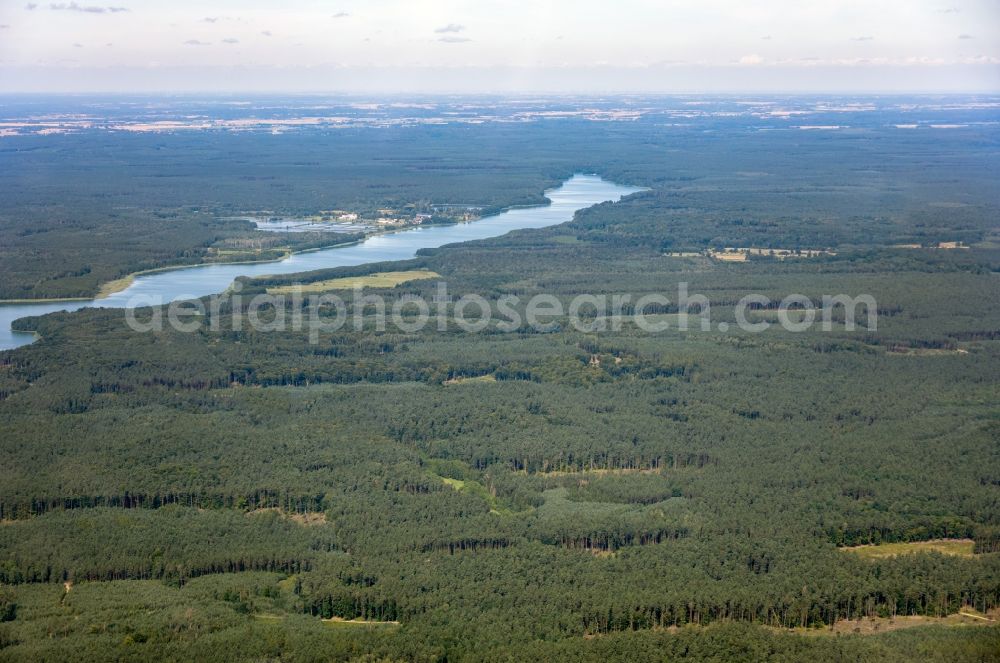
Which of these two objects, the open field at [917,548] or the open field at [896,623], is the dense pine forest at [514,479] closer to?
the open field at [896,623]

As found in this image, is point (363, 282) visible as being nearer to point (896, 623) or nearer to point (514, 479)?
point (514, 479)

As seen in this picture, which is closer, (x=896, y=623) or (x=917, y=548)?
(x=896, y=623)

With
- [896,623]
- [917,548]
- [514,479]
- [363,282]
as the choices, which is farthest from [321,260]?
[896,623]

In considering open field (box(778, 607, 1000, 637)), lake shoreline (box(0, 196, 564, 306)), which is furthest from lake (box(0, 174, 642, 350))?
open field (box(778, 607, 1000, 637))

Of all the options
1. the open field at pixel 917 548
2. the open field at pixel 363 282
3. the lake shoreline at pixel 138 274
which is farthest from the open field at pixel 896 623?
the lake shoreline at pixel 138 274

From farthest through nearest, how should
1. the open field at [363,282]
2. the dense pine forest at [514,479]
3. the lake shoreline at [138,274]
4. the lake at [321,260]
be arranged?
the open field at [363,282] → the lake shoreline at [138,274] → the lake at [321,260] → the dense pine forest at [514,479]

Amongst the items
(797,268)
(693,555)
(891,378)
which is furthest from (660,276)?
(693,555)

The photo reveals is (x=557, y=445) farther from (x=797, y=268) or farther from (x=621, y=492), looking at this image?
(x=797, y=268)

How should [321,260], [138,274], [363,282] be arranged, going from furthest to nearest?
1. [321,260]
2. [138,274]
3. [363,282]
